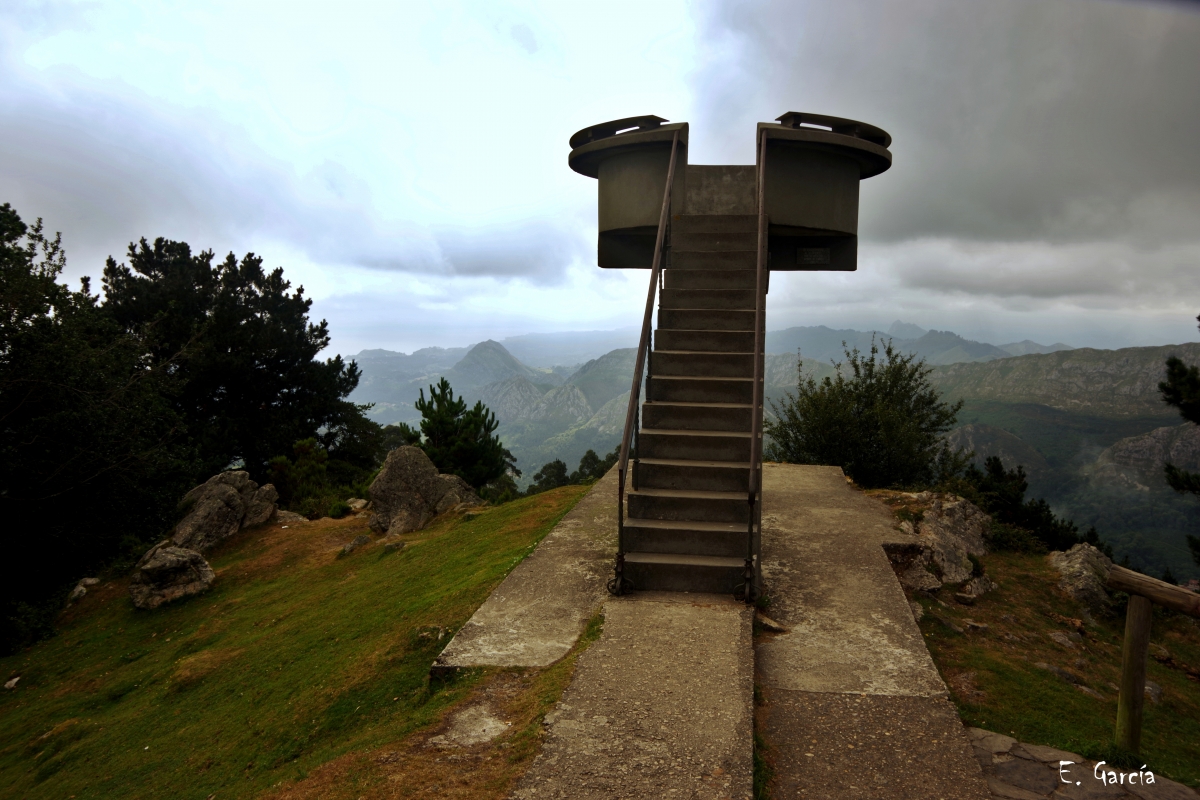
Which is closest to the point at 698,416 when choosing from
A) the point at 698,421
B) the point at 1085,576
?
the point at 698,421

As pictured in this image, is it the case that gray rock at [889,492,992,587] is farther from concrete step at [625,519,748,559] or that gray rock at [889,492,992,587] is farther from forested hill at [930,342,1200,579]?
forested hill at [930,342,1200,579]

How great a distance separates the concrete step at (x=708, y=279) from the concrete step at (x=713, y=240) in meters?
0.41

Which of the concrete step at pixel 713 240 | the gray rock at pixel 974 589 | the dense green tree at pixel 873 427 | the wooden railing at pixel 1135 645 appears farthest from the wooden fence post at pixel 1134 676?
the dense green tree at pixel 873 427

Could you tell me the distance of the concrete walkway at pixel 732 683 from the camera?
2.97 metres

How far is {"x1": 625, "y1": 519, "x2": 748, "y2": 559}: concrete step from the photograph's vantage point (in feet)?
16.7

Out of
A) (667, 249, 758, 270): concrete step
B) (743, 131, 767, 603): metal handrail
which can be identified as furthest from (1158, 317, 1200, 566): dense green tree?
(743, 131, 767, 603): metal handrail

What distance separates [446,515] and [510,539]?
3.63m

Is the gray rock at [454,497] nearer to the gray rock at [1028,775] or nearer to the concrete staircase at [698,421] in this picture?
the concrete staircase at [698,421]

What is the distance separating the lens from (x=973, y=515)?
8734 mm

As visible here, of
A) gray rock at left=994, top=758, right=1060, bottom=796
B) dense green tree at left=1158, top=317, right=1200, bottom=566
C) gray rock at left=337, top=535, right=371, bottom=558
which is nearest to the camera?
gray rock at left=994, top=758, right=1060, bottom=796

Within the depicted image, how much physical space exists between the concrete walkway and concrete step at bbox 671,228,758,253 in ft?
10.7

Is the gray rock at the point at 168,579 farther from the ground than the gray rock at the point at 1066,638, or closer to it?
closer to it

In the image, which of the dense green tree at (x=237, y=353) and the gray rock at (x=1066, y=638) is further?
the dense green tree at (x=237, y=353)

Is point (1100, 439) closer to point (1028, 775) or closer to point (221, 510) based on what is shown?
point (221, 510)
